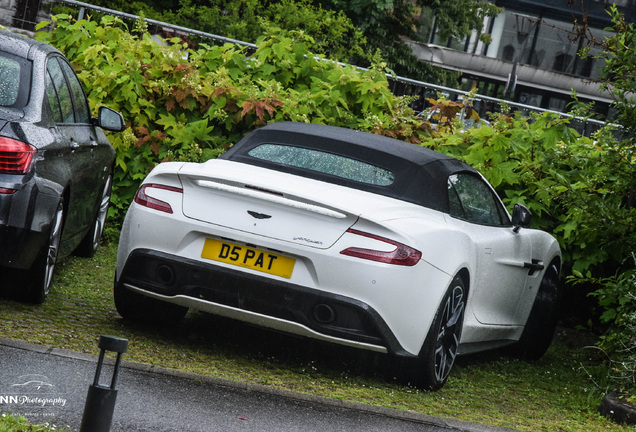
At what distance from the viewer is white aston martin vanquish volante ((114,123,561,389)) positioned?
17.6 feet

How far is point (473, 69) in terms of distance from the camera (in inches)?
1642

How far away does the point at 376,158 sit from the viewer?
21.0 feet

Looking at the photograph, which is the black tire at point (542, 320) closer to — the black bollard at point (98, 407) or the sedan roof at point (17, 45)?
the sedan roof at point (17, 45)

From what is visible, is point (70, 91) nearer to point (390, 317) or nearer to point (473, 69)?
point (390, 317)

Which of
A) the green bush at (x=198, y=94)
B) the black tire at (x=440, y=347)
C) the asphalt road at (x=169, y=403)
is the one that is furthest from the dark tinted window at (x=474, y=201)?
the green bush at (x=198, y=94)

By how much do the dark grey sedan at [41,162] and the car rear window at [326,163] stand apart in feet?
4.07

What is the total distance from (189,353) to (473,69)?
3726cm

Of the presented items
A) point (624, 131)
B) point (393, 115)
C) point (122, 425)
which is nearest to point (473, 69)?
point (393, 115)

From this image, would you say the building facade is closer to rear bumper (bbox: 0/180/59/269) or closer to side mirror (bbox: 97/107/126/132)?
side mirror (bbox: 97/107/126/132)

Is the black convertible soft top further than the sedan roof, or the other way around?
the sedan roof

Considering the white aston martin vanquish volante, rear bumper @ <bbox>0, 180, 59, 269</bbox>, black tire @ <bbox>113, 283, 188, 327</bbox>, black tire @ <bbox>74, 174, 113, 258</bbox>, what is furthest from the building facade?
rear bumper @ <bbox>0, 180, 59, 269</bbox>

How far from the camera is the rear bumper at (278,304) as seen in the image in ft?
17.7

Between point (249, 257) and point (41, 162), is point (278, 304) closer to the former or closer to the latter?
point (249, 257)

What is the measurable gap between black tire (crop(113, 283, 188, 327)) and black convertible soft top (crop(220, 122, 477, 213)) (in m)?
1.04
